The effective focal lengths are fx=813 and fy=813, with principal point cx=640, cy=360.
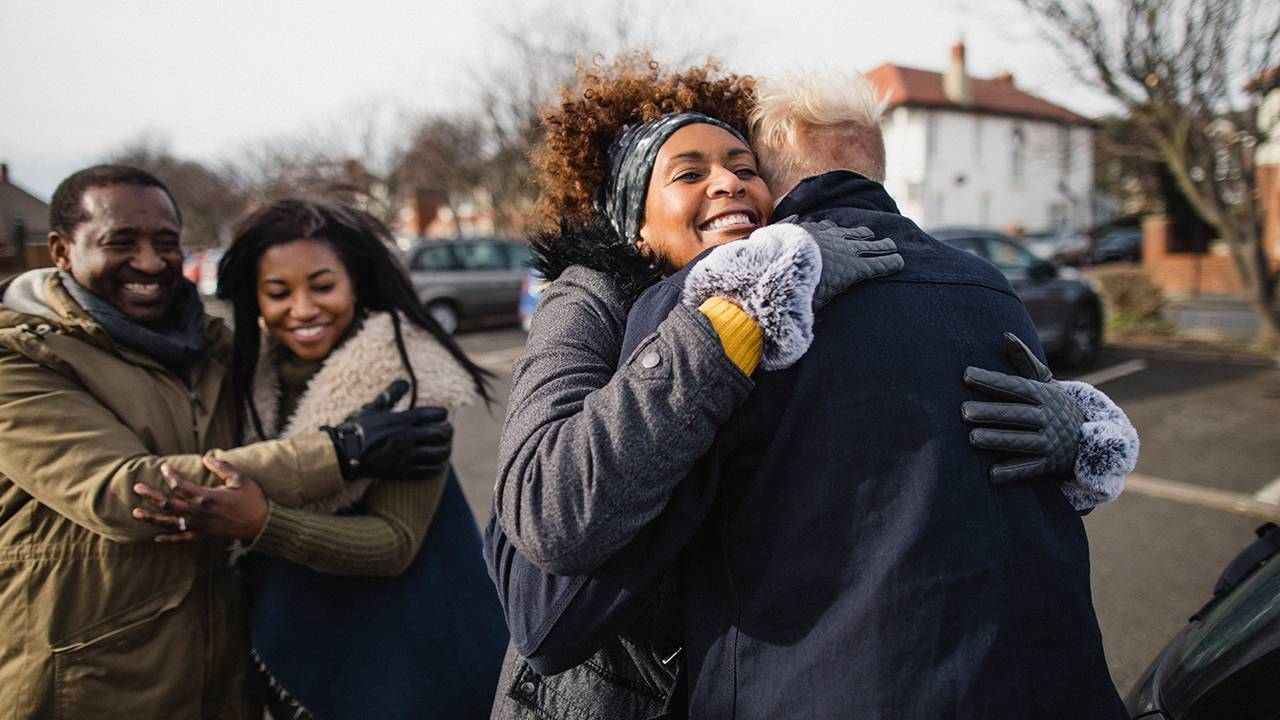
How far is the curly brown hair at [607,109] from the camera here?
5.93ft

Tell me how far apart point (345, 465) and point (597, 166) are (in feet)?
3.05

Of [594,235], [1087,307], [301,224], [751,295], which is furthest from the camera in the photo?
[1087,307]

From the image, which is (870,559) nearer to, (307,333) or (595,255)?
(595,255)

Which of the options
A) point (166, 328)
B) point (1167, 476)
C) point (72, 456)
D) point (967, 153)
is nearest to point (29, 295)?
point (166, 328)

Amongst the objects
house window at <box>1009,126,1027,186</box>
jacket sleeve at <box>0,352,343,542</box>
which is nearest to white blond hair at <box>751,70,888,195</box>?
jacket sleeve at <box>0,352,343,542</box>

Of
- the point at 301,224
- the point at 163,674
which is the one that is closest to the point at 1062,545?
the point at 163,674

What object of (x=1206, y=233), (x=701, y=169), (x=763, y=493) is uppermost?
(x=701, y=169)

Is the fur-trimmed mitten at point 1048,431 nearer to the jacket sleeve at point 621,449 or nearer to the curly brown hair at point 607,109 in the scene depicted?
the jacket sleeve at point 621,449

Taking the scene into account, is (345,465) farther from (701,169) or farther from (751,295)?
(751,295)

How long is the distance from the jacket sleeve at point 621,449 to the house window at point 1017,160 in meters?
42.9

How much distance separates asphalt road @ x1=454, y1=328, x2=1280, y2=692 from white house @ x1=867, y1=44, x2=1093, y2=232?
25620mm

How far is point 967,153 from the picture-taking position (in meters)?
38.2

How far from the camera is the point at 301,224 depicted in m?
2.32

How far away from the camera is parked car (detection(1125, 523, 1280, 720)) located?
1483 millimetres
